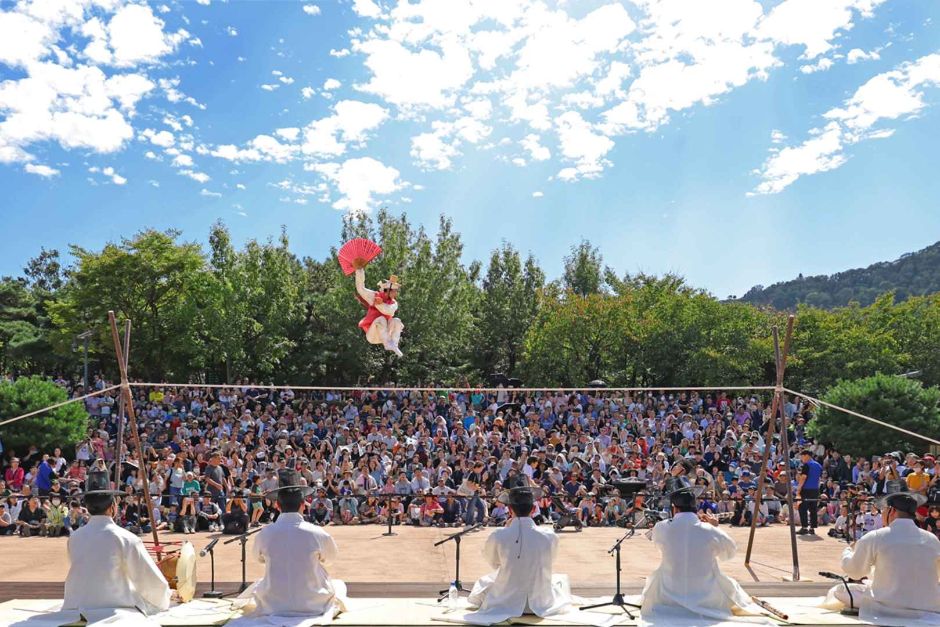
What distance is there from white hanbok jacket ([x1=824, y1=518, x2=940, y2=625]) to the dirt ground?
2144 mm

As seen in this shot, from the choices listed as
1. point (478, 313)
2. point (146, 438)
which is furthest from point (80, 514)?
point (478, 313)

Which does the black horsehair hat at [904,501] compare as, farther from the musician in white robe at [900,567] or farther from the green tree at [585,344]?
the green tree at [585,344]

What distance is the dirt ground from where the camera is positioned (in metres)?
8.77

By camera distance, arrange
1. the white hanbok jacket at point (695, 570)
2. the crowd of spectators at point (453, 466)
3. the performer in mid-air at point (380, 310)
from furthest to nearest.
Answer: the performer in mid-air at point (380, 310) < the crowd of spectators at point (453, 466) < the white hanbok jacket at point (695, 570)

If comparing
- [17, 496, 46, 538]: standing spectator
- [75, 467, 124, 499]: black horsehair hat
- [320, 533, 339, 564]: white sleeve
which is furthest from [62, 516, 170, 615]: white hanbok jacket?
[17, 496, 46, 538]: standing spectator

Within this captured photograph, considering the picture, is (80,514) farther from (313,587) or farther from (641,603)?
(641,603)

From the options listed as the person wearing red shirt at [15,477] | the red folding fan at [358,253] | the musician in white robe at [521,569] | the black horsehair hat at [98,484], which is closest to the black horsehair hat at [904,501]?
the musician in white robe at [521,569]

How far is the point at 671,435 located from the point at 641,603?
11.3 metres

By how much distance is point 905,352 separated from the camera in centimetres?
2998

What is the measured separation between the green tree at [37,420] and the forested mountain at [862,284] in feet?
303

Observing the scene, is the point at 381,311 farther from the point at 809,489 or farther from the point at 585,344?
the point at 585,344

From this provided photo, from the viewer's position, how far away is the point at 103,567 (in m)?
5.91

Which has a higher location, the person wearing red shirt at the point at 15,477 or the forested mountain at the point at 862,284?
the forested mountain at the point at 862,284

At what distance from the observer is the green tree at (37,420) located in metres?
18.2
